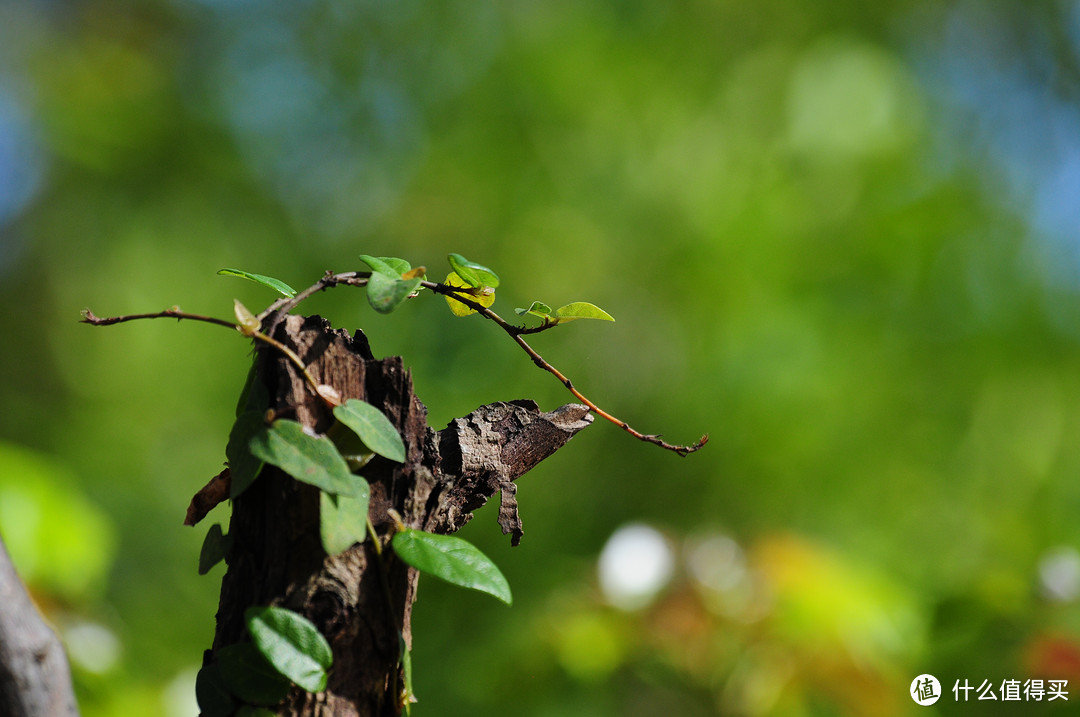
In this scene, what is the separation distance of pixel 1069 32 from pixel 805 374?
1193 millimetres

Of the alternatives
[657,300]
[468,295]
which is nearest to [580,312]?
[468,295]

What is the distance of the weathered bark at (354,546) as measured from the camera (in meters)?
0.34

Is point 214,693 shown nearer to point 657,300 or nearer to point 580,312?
point 580,312

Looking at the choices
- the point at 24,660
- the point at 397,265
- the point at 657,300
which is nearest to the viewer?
the point at 24,660

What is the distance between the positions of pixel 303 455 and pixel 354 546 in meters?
0.06

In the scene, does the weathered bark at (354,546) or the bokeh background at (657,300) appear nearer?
the weathered bark at (354,546)

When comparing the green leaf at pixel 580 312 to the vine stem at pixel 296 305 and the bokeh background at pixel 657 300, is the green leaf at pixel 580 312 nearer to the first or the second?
the vine stem at pixel 296 305

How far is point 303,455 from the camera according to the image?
0.32m

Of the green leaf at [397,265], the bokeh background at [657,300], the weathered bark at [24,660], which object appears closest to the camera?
the weathered bark at [24,660]

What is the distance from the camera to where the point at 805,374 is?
1.42 meters

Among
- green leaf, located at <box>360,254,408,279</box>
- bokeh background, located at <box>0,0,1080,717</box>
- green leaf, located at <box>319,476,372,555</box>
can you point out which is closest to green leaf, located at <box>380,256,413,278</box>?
green leaf, located at <box>360,254,408,279</box>

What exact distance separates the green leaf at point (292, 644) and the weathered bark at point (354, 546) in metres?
0.01

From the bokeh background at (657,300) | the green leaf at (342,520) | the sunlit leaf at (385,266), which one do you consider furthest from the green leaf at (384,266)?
the bokeh background at (657,300)

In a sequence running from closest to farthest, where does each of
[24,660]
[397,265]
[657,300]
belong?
[24,660] < [397,265] < [657,300]
